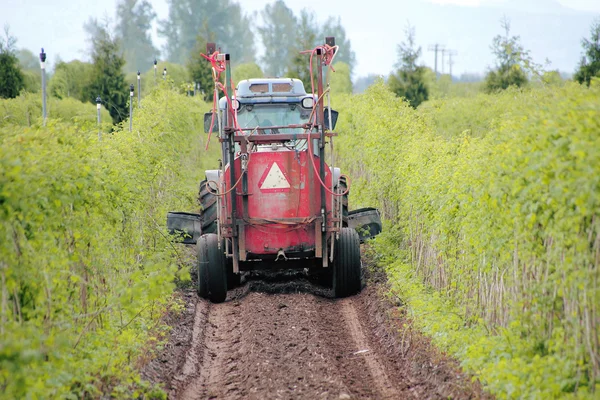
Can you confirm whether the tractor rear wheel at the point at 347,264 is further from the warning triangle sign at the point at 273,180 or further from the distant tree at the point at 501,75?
the distant tree at the point at 501,75

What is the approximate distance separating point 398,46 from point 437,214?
96.1 feet

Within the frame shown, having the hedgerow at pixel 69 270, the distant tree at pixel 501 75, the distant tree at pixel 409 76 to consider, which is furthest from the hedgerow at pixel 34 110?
the distant tree at pixel 501 75

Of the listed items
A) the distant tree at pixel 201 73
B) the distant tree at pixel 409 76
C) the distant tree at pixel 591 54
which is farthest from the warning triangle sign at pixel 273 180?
the distant tree at pixel 201 73

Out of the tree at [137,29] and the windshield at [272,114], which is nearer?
the windshield at [272,114]

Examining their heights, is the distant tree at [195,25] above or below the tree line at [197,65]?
above

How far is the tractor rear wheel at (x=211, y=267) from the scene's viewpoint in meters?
9.76

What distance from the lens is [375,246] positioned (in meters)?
12.0

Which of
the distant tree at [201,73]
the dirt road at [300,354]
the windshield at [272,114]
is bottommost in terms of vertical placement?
the dirt road at [300,354]

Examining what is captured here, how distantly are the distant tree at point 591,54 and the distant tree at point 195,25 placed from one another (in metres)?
69.3

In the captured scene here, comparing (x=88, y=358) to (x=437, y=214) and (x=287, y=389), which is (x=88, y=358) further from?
(x=437, y=214)

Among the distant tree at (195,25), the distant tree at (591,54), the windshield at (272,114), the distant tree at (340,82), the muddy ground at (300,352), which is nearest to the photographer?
the muddy ground at (300,352)

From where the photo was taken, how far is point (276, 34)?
107688 mm

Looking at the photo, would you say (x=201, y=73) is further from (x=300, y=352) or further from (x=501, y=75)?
(x=300, y=352)

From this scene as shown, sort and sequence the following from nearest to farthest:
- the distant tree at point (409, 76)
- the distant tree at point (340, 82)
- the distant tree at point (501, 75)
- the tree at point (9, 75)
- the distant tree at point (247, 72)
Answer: the tree at point (9, 75) → the distant tree at point (501, 75) → the distant tree at point (409, 76) → the distant tree at point (247, 72) → the distant tree at point (340, 82)
